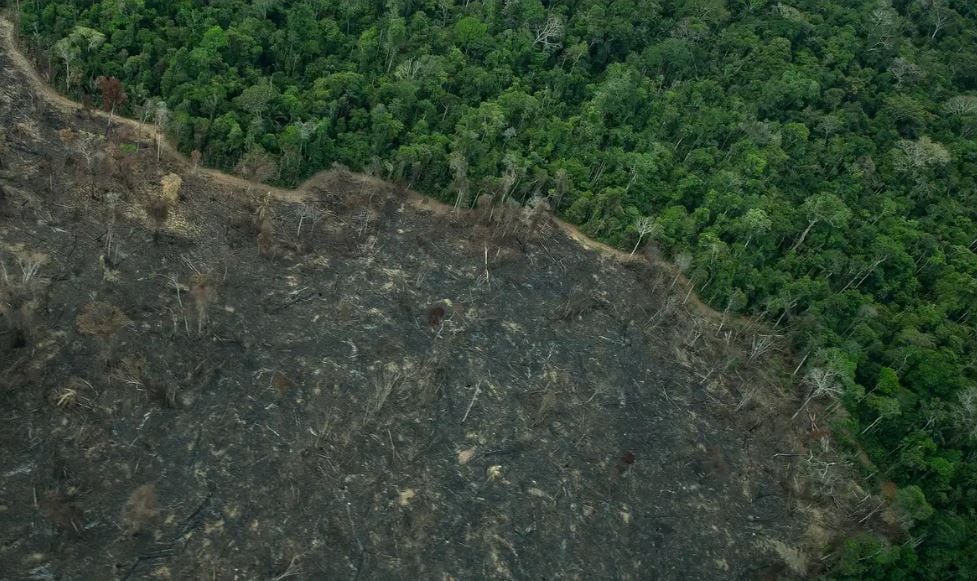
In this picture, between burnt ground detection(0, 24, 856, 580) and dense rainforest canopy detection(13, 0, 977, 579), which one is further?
dense rainforest canopy detection(13, 0, 977, 579)

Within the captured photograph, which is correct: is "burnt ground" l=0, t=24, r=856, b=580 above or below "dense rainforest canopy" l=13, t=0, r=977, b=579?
below

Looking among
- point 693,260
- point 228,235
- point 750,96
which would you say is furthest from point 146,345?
point 750,96

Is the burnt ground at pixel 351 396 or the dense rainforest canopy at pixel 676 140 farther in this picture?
the dense rainforest canopy at pixel 676 140

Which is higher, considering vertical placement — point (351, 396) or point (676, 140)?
point (676, 140)

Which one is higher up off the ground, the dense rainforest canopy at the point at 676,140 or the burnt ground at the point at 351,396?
the dense rainforest canopy at the point at 676,140

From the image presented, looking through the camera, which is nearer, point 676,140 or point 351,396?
point 351,396
